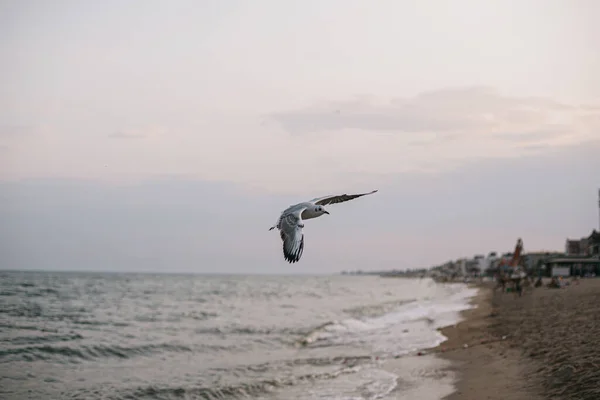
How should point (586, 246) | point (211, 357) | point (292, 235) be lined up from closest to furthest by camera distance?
1. point (292, 235)
2. point (211, 357)
3. point (586, 246)

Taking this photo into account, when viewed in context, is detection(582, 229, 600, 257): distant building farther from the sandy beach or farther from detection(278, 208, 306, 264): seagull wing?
detection(278, 208, 306, 264): seagull wing

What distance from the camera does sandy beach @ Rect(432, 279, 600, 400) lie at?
13336mm

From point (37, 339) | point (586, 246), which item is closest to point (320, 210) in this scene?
point (37, 339)

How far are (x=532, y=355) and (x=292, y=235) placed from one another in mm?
10694

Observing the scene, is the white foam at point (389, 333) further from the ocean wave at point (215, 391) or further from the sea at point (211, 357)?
the ocean wave at point (215, 391)

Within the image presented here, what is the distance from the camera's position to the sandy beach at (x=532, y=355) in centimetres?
1334

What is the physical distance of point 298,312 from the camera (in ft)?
152

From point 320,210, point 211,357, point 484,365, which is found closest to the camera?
point 320,210

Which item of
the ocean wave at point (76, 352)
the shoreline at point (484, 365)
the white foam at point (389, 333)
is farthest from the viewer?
the white foam at point (389, 333)

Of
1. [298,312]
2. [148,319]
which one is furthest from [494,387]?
[298,312]

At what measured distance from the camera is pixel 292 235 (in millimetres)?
9711

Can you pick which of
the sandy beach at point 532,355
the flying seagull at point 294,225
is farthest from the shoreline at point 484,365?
the flying seagull at point 294,225

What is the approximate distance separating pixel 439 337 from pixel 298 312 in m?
20.9

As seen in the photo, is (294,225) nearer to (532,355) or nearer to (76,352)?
(532,355)
